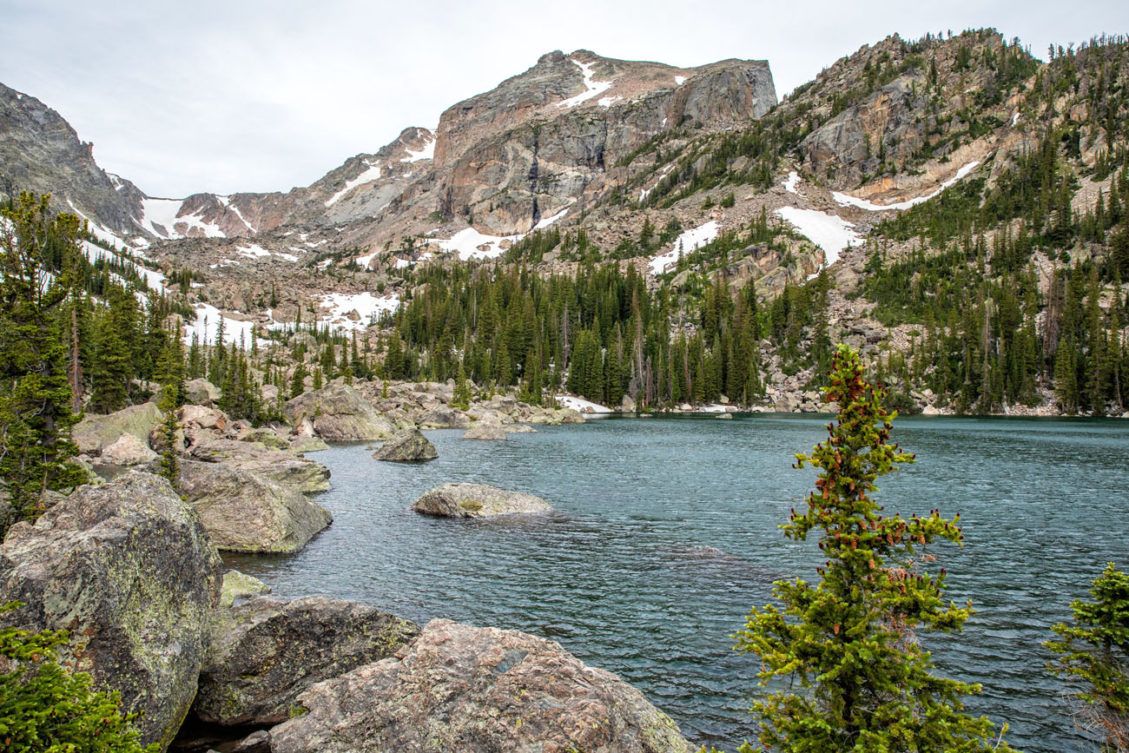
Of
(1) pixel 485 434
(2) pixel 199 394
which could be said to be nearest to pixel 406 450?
(1) pixel 485 434

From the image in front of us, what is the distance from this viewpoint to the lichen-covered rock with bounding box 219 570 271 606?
16641mm

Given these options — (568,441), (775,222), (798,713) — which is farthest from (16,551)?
(775,222)

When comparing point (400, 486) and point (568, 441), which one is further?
point (568, 441)

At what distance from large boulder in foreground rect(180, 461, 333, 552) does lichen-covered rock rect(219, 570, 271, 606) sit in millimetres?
4786

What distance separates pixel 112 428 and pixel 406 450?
22903mm

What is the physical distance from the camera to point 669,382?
136 metres

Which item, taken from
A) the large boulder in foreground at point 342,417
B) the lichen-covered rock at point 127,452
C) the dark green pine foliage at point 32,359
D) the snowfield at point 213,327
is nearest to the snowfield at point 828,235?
the large boulder in foreground at point 342,417

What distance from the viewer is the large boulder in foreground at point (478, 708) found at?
7539 mm

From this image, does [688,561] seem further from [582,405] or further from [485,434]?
[582,405]

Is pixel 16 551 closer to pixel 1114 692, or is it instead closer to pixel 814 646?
pixel 814 646

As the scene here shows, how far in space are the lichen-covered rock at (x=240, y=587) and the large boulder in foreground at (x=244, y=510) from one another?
4.79m

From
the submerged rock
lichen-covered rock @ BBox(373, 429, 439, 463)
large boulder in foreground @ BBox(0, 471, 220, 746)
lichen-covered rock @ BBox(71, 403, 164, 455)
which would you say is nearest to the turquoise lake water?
lichen-covered rock @ BBox(373, 429, 439, 463)

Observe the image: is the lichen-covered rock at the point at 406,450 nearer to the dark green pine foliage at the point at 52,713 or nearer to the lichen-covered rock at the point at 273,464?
the lichen-covered rock at the point at 273,464

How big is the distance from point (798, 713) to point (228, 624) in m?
11.0
